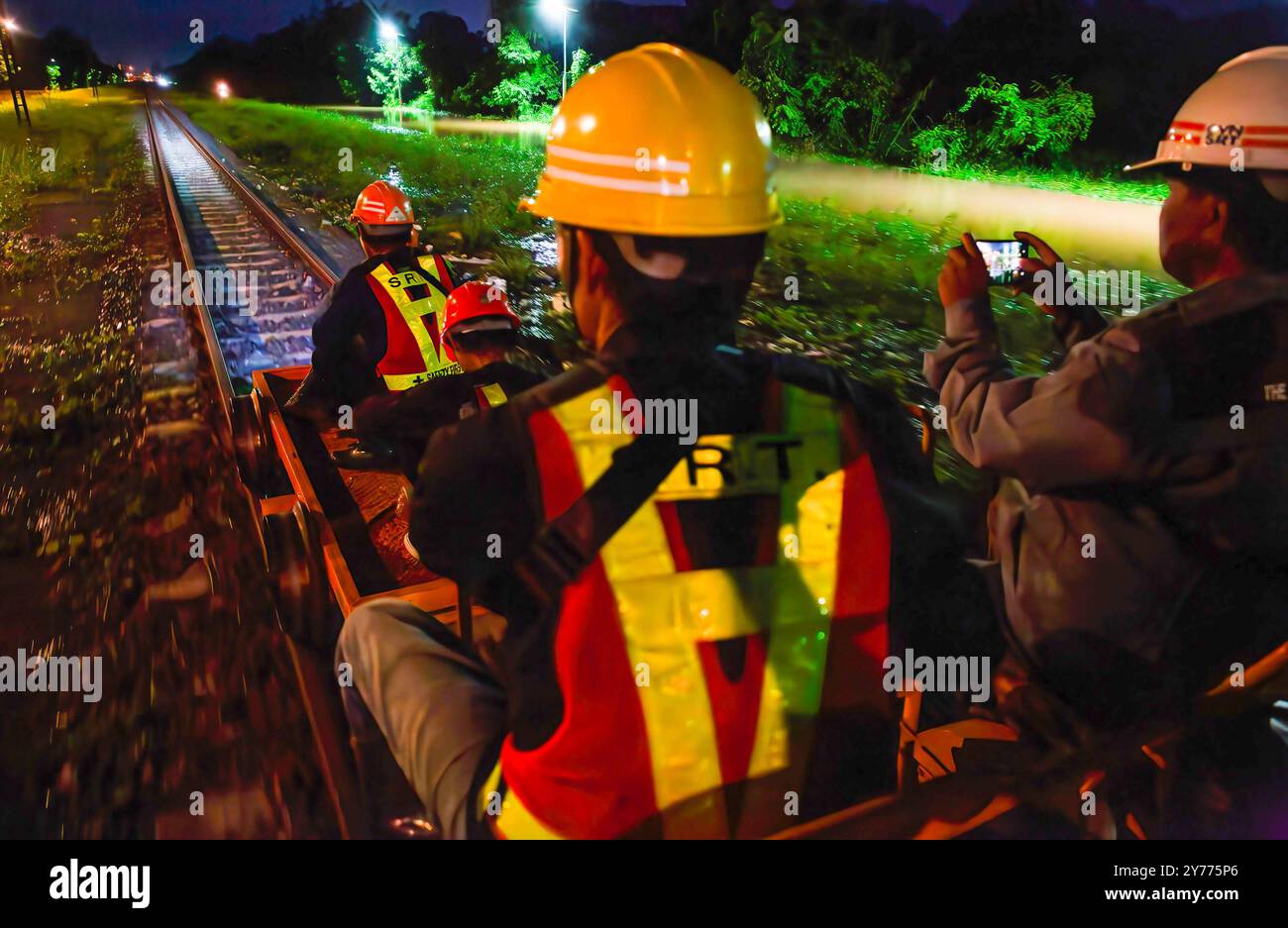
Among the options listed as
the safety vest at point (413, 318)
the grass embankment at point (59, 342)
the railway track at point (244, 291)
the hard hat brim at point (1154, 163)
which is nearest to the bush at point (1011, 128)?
the railway track at point (244, 291)

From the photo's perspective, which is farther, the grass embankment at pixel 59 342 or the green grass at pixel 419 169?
the green grass at pixel 419 169

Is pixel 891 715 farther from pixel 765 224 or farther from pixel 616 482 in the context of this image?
pixel 765 224

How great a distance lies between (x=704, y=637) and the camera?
1452 millimetres

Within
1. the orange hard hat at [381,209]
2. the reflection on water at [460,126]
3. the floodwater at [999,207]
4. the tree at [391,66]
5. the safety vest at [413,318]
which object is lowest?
the safety vest at [413,318]

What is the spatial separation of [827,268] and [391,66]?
47666 mm

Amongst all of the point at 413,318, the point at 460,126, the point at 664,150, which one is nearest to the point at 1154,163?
the point at 664,150

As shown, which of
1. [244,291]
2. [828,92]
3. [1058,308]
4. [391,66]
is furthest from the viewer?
[391,66]

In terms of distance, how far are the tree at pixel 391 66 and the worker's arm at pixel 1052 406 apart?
1907 inches

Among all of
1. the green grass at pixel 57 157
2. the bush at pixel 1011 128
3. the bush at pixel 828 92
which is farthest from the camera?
the green grass at pixel 57 157

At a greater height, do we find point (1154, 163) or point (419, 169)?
point (419, 169)

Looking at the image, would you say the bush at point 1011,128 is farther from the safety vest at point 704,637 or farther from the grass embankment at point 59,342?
the safety vest at point 704,637

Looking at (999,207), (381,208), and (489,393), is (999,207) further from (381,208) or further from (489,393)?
(489,393)

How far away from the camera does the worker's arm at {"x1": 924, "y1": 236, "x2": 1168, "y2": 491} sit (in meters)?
1.79

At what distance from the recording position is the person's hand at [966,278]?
2.25 meters
